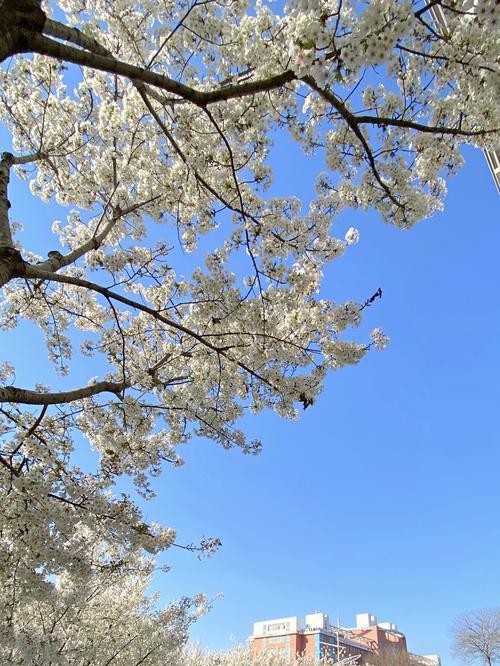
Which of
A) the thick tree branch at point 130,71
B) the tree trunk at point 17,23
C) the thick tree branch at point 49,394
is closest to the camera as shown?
the tree trunk at point 17,23

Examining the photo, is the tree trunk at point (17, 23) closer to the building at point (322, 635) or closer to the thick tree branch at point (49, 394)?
the thick tree branch at point (49, 394)

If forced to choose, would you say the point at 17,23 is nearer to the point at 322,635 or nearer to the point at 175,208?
the point at 175,208

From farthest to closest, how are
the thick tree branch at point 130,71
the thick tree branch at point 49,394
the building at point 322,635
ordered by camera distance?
the building at point 322,635 → the thick tree branch at point 49,394 → the thick tree branch at point 130,71

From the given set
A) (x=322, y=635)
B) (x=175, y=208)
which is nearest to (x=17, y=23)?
(x=175, y=208)

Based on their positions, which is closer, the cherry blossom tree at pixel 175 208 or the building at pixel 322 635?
the cherry blossom tree at pixel 175 208

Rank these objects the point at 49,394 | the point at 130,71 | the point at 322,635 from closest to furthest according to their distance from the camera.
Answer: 1. the point at 130,71
2. the point at 49,394
3. the point at 322,635

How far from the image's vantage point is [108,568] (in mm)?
4582

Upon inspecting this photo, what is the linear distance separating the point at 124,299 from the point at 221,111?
6.49 ft

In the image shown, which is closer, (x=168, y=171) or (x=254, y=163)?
(x=254, y=163)

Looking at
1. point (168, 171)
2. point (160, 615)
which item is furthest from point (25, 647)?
point (168, 171)

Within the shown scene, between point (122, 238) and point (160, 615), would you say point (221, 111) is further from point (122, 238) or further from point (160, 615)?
point (160, 615)

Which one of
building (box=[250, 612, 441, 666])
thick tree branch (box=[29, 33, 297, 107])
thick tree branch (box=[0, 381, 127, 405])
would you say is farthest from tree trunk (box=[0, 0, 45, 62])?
building (box=[250, 612, 441, 666])

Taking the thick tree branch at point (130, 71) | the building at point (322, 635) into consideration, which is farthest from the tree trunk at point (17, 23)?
the building at point (322, 635)

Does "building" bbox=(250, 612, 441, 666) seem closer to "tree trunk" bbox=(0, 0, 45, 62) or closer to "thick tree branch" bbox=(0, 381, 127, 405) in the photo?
"thick tree branch" bbox=(0, 381, 127, 405)
